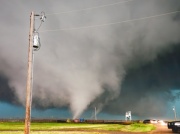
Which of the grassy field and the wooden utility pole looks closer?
the wooden utility pole

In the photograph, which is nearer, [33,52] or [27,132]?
[27,132]

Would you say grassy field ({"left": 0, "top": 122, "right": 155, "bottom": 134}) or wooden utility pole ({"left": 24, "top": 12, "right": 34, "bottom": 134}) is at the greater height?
wooden utility pole ({"left": 24, "top": 12, "right": 34, "bottom": 134})

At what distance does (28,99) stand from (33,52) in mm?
3382

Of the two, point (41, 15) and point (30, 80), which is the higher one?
point (41, 15)

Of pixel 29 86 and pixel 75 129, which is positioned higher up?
pixel 29 86

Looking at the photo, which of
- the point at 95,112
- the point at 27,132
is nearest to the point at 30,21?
the point at 27,132

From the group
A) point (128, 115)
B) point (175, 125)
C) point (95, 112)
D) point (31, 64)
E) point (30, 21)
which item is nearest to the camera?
point (31, 64)

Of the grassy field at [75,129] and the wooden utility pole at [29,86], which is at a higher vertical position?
the wooden utility pole at [29,86]

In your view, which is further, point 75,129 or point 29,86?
point 75,129

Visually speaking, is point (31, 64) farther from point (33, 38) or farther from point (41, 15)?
point (41, 15)

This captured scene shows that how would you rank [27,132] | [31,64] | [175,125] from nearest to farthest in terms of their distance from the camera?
[27,132], [31,64], [175,125]

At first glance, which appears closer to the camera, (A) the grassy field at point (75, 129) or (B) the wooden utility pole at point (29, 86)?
(B) the wooden utility pole at point (29, 86)

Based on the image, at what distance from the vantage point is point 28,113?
1497 cm

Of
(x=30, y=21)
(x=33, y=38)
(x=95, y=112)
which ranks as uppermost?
(x=30, y=21)
